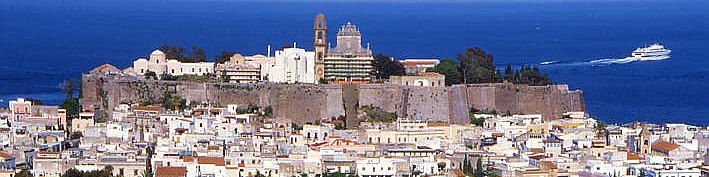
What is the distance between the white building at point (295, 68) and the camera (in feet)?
126

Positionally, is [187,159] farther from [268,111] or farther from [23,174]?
[268,111]

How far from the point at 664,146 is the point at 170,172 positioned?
8.61 meters

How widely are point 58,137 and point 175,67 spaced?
6.10 m

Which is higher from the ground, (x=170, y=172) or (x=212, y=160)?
(x=212, y=160)

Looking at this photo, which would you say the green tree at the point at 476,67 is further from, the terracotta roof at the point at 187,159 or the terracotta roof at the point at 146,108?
the terracotta roof at the point at 187,159

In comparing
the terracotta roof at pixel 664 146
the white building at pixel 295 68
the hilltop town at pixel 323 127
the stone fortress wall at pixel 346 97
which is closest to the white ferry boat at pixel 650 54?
the hilltop town at pixel 323 127

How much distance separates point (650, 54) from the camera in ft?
203

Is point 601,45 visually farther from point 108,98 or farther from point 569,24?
point 108,98

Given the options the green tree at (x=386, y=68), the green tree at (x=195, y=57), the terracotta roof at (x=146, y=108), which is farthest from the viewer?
the green tree at (x=195, y=57)

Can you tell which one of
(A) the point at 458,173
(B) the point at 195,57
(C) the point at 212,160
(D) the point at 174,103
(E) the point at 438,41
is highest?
(E) the point at 438,41

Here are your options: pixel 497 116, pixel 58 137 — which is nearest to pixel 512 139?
pixel 497 116

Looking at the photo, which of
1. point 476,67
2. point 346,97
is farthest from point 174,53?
point 476,67

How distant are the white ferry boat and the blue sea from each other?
643mm

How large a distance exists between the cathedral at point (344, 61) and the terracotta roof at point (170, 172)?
707 cm
